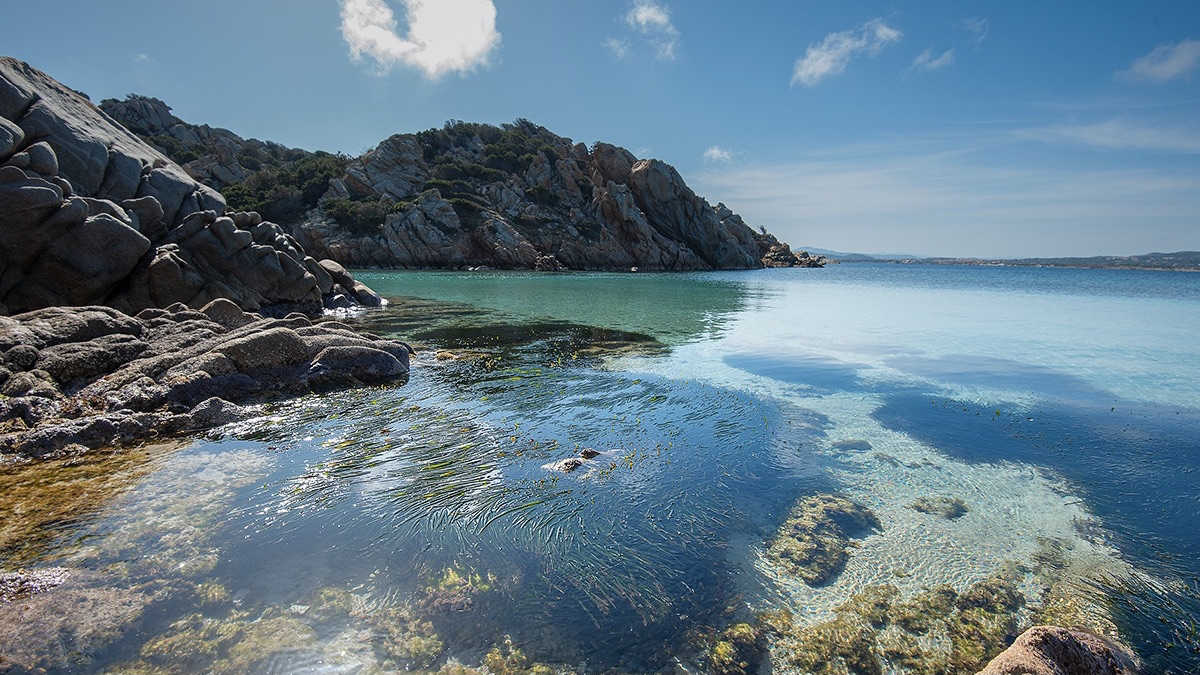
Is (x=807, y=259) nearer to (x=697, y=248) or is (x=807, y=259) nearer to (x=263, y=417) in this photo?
(x=697, y=248)

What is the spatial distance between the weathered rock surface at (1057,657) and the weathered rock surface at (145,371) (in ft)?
45.2

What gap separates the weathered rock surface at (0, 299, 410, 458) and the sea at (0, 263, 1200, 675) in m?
0.89

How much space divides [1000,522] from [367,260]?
94.3 meters

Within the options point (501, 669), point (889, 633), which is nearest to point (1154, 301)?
point (889, 633)

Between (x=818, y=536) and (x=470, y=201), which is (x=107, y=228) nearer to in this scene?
(x=818, y=536)

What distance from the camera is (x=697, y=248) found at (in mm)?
115062

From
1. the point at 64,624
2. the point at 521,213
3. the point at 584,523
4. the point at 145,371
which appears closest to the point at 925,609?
the point at 584,523

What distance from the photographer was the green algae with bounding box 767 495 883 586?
23.2ft

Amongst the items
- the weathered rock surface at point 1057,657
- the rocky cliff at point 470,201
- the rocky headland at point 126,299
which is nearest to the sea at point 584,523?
the weathered rock surface at point 1057,657

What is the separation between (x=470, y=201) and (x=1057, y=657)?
106 m

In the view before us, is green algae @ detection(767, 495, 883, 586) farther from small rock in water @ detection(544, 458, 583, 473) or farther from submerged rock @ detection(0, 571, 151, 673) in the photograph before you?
submerged rock @ detection(0, 571, 151, 673)

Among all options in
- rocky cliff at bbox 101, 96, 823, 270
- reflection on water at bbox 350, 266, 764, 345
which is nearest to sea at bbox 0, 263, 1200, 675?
reflection on water at bbox 350, 266, 764, 345

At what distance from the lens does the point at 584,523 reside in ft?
26.1

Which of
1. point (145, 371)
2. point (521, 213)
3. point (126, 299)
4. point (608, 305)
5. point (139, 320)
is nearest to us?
point (145, 371)
